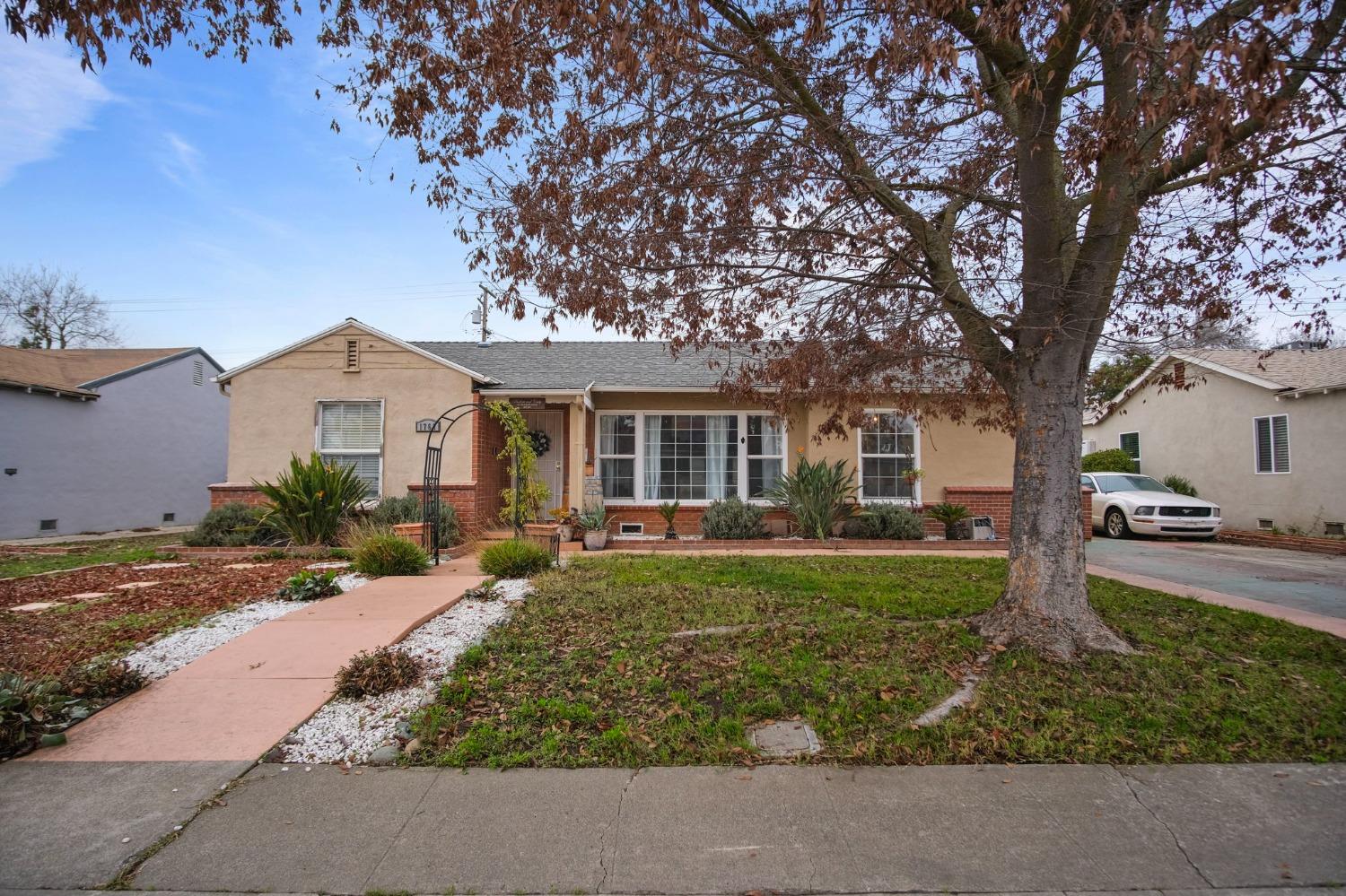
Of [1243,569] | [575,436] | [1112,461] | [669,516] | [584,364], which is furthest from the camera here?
[1112,461]

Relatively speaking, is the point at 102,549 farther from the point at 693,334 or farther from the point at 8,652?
the point at 693,334

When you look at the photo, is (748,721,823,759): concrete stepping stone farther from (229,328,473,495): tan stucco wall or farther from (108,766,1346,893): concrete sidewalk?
(229,328,473,495): tan stucco wall

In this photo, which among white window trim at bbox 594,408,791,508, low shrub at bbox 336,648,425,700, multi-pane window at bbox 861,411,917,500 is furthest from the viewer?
white window trim at bbox 594,408,791,508

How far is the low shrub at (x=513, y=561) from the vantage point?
27.8 feet

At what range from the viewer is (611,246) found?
20.4 feet

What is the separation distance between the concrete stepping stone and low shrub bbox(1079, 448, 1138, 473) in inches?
723

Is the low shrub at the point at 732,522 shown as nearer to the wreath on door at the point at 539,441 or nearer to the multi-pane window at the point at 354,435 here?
the wreath on door at the point at 539,441

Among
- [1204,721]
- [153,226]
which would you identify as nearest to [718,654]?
[1204,721]

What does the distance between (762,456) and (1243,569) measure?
25.9ft

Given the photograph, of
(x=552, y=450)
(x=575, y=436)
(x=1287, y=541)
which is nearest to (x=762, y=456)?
(x=575, y=436)

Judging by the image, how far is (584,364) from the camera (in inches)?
571

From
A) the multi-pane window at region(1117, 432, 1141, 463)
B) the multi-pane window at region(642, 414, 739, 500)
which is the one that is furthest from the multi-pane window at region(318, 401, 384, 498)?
the multi-pane window at region(1117, 432, 1141, 463)

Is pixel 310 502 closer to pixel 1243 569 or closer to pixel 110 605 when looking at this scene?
pixel 110 605

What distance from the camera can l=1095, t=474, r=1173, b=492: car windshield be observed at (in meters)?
15.8
